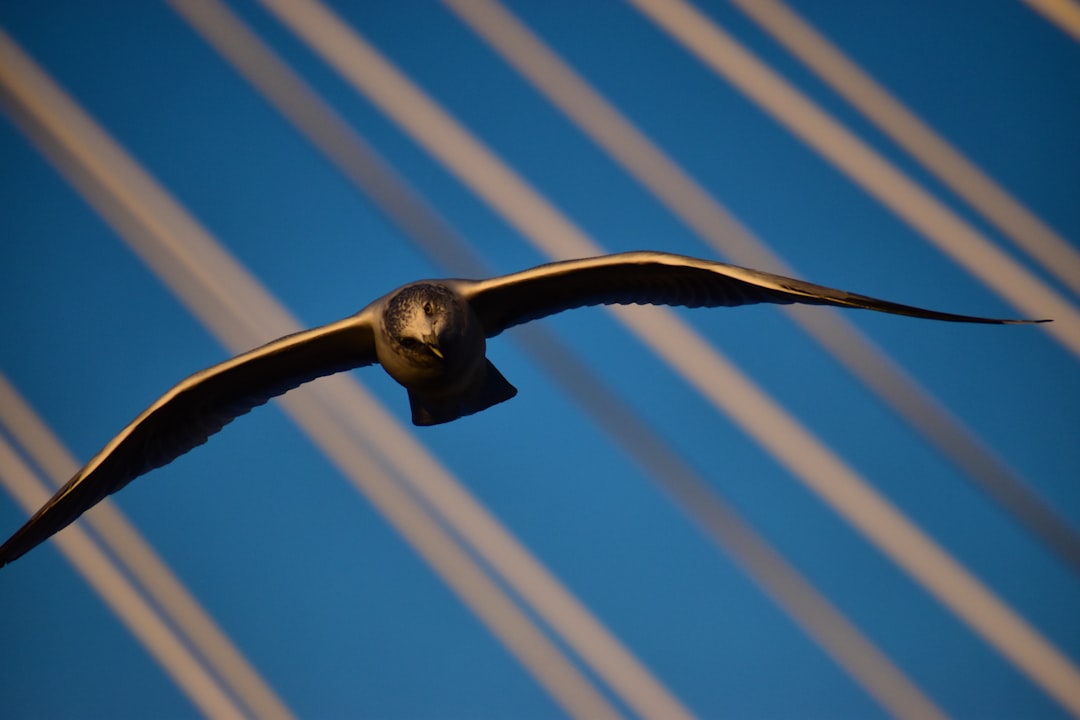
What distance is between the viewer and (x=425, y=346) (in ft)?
18.3

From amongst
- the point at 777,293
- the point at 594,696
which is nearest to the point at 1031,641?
the point at 594,696

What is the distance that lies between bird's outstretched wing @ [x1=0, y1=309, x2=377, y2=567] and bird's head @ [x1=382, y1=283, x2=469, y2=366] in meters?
0.30

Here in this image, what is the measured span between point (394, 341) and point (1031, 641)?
4.19 m

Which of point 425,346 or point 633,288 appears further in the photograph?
point 633,288

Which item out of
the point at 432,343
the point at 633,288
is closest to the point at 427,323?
the point at 432,343

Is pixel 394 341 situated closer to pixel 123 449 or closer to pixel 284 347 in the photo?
pixel 284 347

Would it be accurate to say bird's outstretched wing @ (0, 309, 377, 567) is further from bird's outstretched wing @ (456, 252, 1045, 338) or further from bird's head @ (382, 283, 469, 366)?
bird's outstretched wing @ (456, 252, 1045, 338)

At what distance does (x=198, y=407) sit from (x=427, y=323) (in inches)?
54.3

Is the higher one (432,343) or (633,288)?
(432,343)

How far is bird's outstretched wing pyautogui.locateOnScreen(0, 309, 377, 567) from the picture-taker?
599 cm

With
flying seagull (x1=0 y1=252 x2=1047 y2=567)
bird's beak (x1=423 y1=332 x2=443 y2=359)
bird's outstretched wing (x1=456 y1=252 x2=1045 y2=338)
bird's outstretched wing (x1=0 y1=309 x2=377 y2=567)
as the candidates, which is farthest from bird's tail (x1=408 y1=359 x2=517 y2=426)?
bird's beak (x1=423 y1=332 x2=443 y2=359)

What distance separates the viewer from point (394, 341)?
570cm

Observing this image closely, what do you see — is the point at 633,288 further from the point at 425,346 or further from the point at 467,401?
the point at 425,346

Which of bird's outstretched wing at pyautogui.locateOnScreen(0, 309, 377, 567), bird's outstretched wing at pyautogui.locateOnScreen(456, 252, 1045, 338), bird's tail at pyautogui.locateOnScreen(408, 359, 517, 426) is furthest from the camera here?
bird's tail at pyautogui.locateOnScreen(408, 359, 517, 426)
